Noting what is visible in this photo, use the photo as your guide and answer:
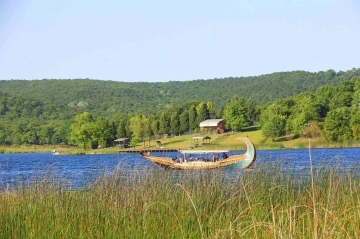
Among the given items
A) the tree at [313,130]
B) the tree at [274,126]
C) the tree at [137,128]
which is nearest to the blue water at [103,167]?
the tree at [313,130]

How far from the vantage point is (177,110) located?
12875 centimetres

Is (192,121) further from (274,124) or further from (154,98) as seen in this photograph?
(154,98)

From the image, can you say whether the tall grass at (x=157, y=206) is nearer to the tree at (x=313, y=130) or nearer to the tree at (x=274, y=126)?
the tree at (x=313, y=130)

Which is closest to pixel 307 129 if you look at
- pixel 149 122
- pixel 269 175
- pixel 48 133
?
pixel 149 122

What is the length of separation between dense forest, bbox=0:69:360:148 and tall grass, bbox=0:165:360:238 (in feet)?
238

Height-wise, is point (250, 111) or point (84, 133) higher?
point (250, 111)

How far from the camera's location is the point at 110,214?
37.1ft

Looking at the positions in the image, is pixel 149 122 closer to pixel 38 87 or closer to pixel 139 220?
pixel 38 87

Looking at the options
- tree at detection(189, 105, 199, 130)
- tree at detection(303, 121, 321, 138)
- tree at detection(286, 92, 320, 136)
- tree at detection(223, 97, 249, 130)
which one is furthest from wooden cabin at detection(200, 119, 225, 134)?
tree at detection(303, 121, 321, 138)

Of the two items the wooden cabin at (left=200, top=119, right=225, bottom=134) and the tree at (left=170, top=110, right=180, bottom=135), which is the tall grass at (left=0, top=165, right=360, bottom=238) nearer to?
the wooden cabin at (left=200, top=119, right=225, bottom=134)

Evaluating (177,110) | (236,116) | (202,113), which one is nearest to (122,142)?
(177,110)

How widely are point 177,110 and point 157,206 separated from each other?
385 feet

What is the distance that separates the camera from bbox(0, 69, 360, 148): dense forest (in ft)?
308

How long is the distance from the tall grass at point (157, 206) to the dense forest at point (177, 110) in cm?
7258
